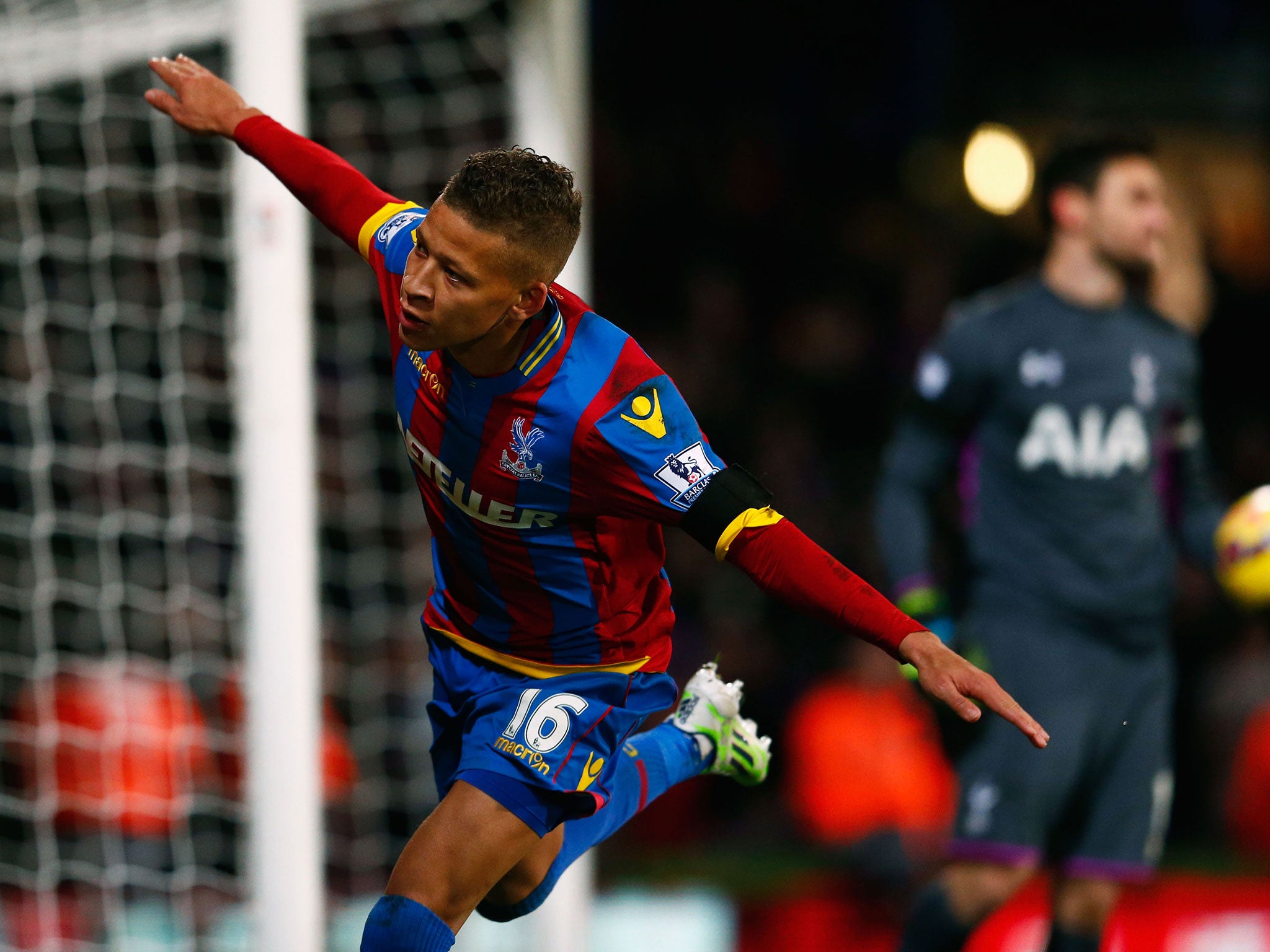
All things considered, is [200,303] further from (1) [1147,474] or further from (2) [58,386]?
(1) [1147,474]

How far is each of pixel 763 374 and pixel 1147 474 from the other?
14.8ft

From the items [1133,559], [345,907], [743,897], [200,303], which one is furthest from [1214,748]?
[200,303]

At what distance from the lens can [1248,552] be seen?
377cm

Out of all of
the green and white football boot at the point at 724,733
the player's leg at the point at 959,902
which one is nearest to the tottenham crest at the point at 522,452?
the green and white football boot at the point at 724,733

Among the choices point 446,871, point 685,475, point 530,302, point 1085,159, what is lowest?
point 446,871

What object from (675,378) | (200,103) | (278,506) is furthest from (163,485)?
(200,103)

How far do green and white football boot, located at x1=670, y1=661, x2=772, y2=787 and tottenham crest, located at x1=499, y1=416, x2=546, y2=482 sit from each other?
3.32 ft

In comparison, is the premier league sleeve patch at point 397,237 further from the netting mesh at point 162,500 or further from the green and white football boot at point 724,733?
the netting mesh at point 162,500

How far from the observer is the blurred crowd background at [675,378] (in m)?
5.58

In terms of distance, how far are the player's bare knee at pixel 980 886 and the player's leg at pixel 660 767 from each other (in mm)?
671

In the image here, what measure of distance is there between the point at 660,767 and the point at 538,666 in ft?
1.86

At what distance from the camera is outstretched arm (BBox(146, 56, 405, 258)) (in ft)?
10.5

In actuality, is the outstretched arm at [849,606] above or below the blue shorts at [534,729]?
above

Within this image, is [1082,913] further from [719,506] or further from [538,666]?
[719,506]
